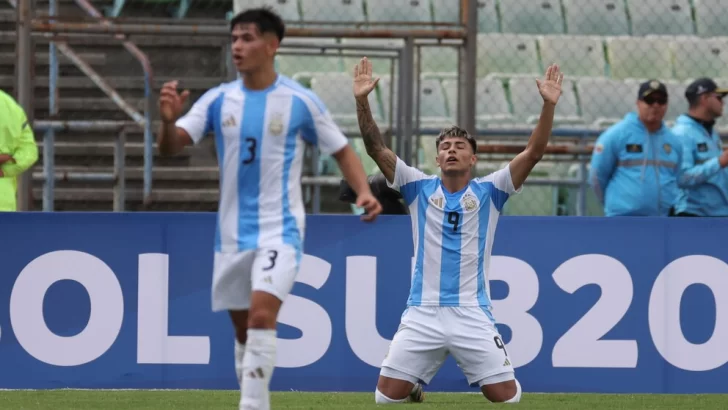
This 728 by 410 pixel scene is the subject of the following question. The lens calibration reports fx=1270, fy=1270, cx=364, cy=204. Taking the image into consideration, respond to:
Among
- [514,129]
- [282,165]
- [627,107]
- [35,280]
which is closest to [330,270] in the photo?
[35,280]

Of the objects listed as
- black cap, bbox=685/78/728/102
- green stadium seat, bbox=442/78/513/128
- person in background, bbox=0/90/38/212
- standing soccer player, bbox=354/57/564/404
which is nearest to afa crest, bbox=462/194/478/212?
standing soccer player, bbox=354/57/564/404

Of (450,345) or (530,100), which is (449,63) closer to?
(530,100)

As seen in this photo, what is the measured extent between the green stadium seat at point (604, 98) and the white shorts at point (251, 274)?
24.4 feet

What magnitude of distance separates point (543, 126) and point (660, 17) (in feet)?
22.6

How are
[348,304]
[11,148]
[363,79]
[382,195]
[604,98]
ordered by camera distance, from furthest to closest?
[604,98] → [11,148] → [382,195] → [348,304] → [363,79]

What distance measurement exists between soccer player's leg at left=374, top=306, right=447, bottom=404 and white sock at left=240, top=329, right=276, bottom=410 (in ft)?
7.06

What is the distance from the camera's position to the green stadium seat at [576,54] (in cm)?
1259

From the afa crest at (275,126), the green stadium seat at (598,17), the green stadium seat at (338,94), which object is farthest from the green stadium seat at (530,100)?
the afa crest at (275,126)

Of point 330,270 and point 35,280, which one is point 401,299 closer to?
point 330,270

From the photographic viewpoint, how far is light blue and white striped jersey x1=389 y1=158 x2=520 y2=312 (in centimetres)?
707

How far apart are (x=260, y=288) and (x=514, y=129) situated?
6.17m

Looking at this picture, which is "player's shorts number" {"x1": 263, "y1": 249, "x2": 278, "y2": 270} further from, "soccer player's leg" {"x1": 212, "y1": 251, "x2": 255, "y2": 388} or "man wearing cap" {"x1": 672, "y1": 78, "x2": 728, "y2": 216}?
"man wearing cap" {"x1": 672, "y1": 78, "x2": 728, "y2": 216}

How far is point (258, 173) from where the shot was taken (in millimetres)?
5250

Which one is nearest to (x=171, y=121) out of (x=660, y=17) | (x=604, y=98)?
(x=604, y=98)
